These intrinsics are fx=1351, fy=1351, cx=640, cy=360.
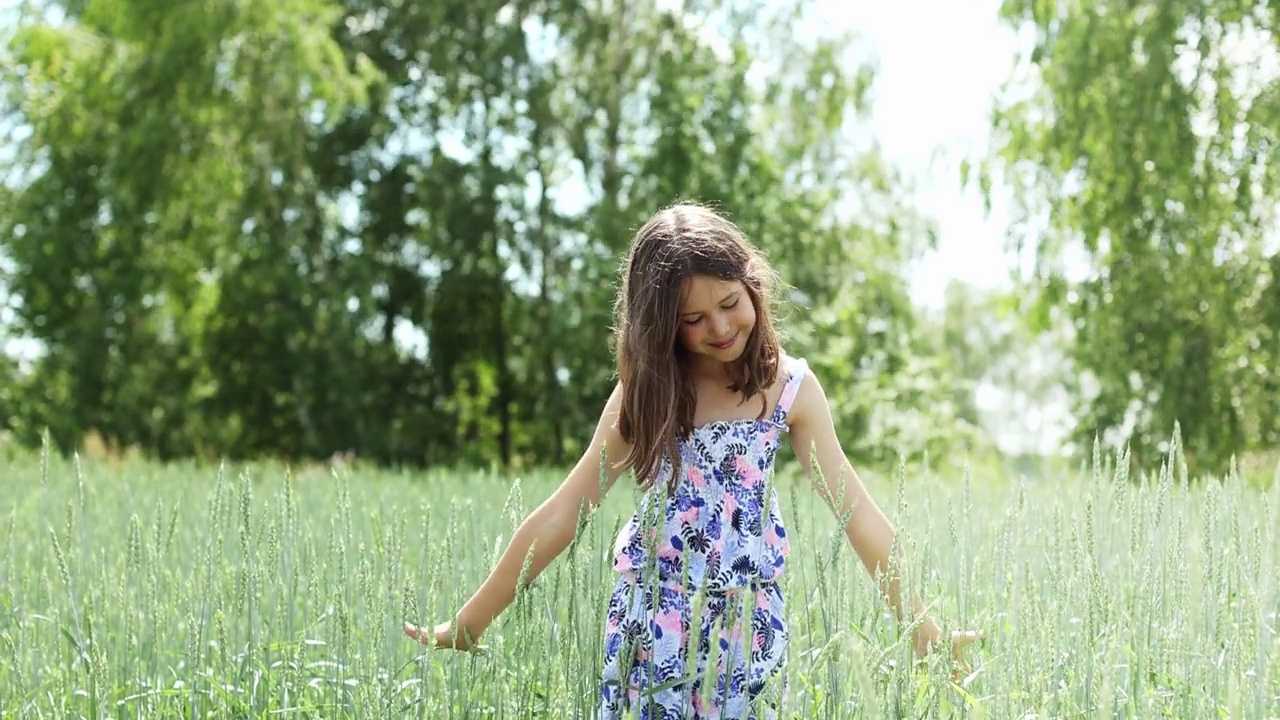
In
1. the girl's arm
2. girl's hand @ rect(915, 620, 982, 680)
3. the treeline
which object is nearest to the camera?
girl's hand @ rect(915, 620, 982, 680)

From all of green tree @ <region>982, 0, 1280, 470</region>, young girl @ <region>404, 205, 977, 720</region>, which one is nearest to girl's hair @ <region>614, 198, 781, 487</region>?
young girl @ <region>404, 205, 977, 720</region>

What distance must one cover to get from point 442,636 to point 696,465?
0.52 m

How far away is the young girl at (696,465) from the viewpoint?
7.29 ft

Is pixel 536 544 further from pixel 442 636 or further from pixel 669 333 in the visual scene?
pixel 669 333

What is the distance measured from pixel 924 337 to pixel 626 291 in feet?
43.1

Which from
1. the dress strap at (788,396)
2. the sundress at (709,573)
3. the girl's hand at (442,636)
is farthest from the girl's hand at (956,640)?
the girl's hand at (442,636)

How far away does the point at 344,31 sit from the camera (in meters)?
15.4

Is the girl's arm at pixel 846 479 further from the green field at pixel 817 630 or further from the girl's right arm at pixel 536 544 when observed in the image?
the girl's right arm at pixel 536 544

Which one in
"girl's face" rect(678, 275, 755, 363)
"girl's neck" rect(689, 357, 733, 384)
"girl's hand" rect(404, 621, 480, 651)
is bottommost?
"girl's hand" rect(404, 621, 480, 651)

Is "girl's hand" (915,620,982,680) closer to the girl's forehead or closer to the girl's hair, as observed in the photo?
the girl's hair

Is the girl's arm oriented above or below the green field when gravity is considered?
above

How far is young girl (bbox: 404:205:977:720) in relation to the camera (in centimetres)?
222

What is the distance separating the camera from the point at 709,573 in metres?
2.25

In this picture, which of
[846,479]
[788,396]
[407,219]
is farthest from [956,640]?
[407,219]
